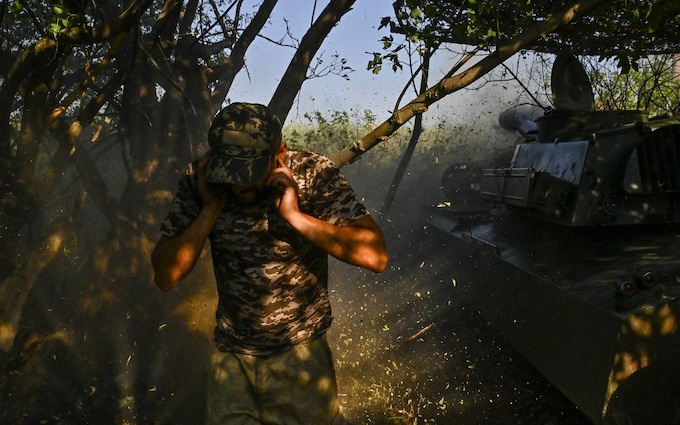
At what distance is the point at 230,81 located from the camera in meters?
7.19

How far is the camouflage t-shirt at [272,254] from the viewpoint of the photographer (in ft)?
9.09

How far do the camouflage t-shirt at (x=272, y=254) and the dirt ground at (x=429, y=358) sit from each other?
9.12ft

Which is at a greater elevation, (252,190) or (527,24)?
(527,24)

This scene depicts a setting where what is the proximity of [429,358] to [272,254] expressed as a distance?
4.34m

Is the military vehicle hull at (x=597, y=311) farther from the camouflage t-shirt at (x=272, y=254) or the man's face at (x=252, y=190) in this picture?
the man's face at (x=252, y=190)

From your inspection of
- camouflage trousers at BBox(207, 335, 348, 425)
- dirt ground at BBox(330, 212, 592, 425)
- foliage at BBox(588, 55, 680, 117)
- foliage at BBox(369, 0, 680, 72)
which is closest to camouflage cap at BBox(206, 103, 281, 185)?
camouflage trousers at BBox(207, 335, 348, 425)

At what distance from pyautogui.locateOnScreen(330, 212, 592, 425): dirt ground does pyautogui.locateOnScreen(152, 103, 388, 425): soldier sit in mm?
2599

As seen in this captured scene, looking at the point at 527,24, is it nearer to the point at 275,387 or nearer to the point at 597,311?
the point at 597,311

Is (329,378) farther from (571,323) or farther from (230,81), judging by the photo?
(230,81)

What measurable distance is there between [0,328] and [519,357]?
4970 mm

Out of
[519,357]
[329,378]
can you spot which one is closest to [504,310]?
[519,357]

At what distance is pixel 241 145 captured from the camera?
8.67 ft

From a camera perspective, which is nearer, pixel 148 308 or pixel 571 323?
pixel 571 323

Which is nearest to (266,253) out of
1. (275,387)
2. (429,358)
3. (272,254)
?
(272,254)
